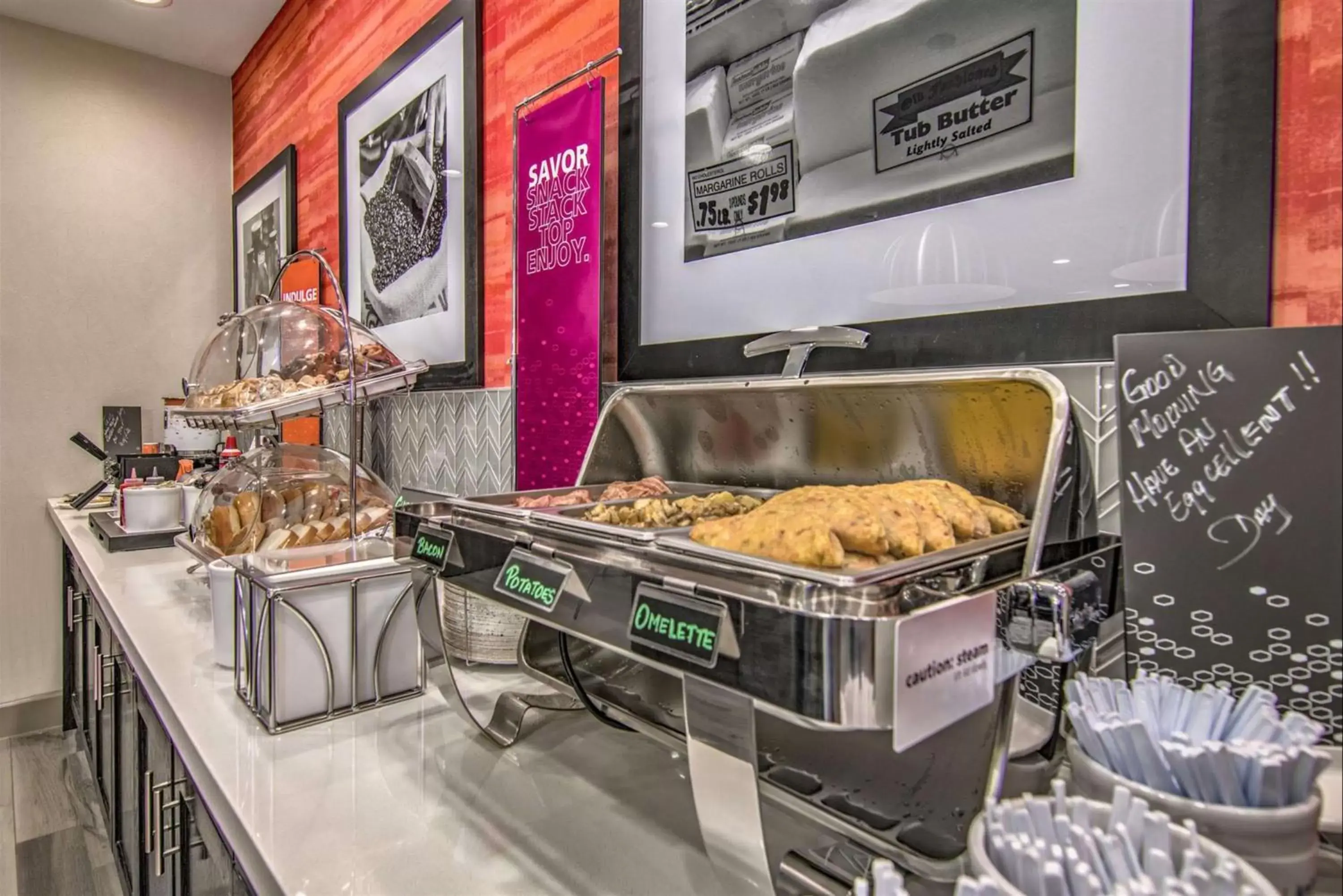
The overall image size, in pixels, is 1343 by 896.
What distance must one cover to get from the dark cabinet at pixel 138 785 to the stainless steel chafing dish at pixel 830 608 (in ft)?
1.88

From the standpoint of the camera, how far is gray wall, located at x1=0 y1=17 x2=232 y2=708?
3.66m

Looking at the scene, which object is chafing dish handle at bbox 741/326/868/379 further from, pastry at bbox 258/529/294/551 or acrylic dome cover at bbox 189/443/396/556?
pastry at bbox 258/529/294/551

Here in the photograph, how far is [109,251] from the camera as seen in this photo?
3939 mm

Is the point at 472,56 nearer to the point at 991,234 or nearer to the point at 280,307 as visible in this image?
the point at 280,307

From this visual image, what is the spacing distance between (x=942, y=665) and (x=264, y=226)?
4269mm

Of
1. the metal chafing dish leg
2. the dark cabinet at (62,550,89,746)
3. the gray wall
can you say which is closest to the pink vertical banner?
the metal chafing dish leg

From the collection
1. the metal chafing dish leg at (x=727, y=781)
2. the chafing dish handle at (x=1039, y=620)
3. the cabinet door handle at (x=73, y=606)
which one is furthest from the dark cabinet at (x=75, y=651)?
the chafing dish handle at (x=1039, y=620)

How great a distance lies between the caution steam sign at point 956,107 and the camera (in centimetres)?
99

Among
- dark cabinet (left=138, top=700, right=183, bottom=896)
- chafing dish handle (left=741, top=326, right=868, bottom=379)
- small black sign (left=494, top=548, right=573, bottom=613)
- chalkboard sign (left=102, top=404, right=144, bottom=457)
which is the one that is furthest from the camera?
chalkboard sign (left=102, top=404, right=144, bottom=457)

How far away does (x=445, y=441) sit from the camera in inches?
90.9

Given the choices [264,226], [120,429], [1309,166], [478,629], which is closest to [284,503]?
[478,629]

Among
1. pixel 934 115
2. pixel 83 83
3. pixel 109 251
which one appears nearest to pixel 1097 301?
pixel 934 115

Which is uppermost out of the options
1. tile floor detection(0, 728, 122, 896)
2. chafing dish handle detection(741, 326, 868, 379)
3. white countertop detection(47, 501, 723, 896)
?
chafing dish handle detection(741, 326, 868, 379)

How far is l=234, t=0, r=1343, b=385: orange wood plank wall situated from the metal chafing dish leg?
2.36 ft
